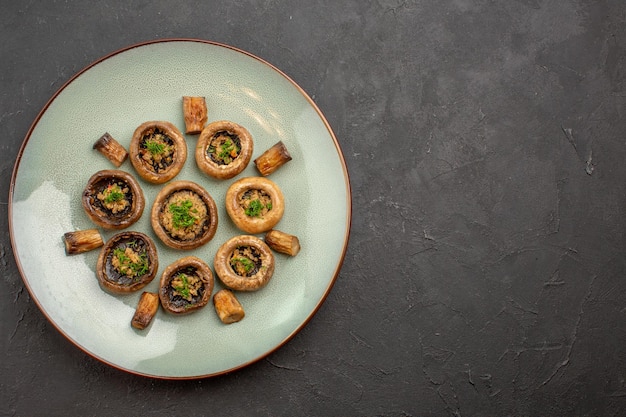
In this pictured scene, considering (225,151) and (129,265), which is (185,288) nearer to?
(129,265)

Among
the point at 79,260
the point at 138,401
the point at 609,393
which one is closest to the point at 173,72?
the point at 79,260

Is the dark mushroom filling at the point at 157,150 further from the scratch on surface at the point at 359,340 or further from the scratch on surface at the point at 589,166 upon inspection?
the scratch on surface at the point at 589,166

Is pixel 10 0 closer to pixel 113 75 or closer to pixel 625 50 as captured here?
pixel 113 75

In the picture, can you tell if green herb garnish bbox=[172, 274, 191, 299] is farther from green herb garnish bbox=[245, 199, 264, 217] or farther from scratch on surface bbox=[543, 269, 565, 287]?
scratch on surface bbox=[543, 269, 565, 287]

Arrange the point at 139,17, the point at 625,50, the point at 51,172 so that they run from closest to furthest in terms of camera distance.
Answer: the point at 51,172, the point at 139,17, the point at 625,50

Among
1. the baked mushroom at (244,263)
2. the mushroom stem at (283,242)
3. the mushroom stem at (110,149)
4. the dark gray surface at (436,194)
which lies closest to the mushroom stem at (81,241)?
the mushroom stem at (110,149)

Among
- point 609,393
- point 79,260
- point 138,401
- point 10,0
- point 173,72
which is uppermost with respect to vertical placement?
point 10,0

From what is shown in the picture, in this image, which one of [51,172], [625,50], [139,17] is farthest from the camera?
[625,50]

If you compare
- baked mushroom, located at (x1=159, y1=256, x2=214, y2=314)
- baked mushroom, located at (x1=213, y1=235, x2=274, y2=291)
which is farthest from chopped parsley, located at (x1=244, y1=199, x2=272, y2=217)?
baked mushroom, located at (x1=159, y1=256, x2=214, y2=314)
